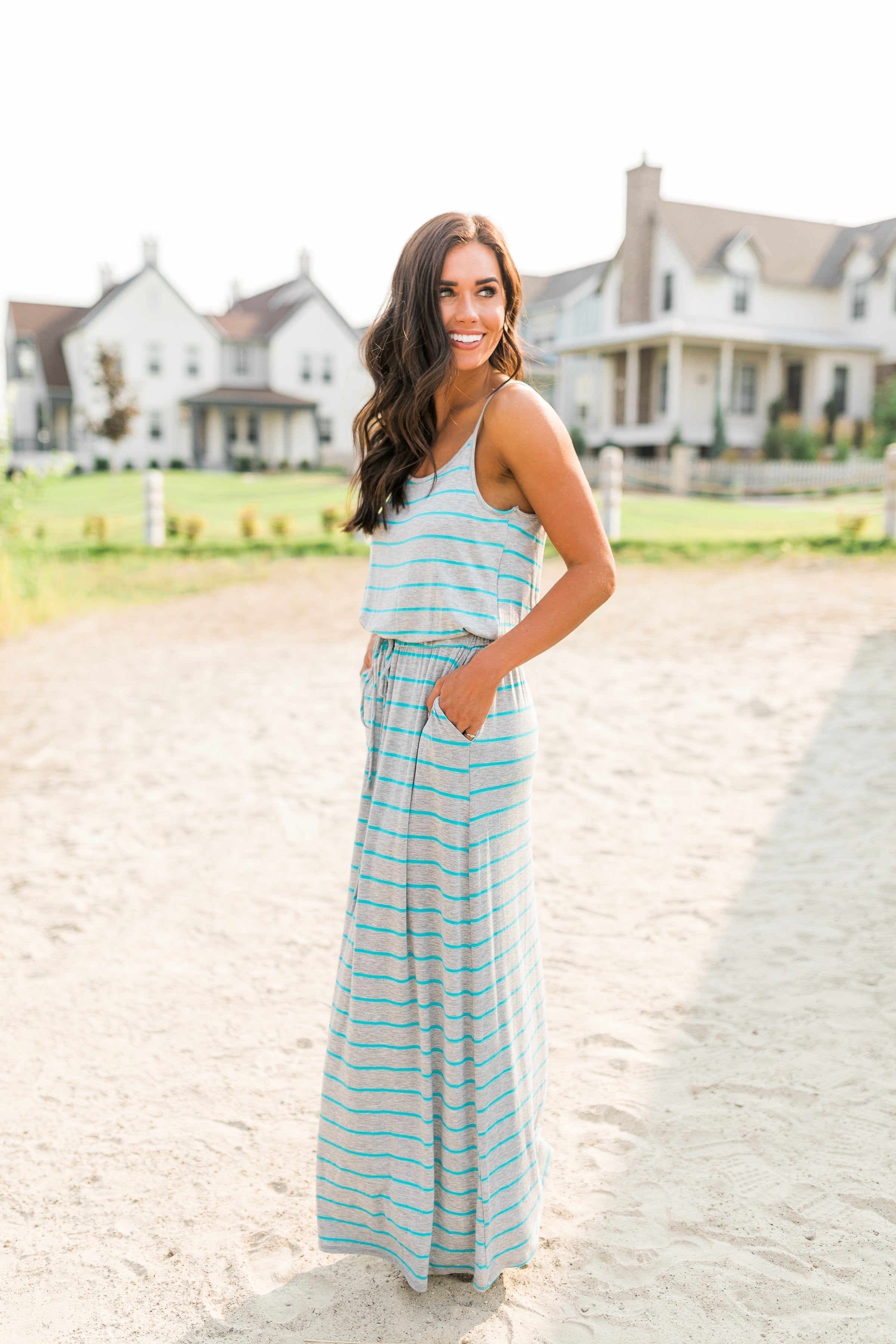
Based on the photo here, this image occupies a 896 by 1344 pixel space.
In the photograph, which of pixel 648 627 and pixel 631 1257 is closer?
pixel 631 1257

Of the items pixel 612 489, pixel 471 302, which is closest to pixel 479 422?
pixel 471 302

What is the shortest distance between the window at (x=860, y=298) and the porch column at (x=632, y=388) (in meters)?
7.00

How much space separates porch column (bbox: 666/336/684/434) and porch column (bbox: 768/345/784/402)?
2.89 meters

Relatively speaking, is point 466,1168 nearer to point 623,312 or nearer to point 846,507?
point 846,507

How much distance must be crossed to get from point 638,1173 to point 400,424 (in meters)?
2.07

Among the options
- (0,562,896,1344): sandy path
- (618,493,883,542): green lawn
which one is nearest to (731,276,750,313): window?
(618,493,883,542): green lawn

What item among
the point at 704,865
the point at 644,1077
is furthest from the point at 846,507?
the point at 644,1077

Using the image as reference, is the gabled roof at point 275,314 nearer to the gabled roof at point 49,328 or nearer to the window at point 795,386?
the gabled roof at point 49,328

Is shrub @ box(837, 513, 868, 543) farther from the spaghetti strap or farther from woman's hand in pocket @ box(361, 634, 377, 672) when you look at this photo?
the spaghetti strap

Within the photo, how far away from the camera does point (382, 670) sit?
2.37m

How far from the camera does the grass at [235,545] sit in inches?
502

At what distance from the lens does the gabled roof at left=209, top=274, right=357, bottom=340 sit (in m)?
45.1

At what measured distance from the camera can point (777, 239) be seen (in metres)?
33.9

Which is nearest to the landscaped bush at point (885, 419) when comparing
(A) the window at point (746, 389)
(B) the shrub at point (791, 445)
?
(B) the shrub at point (791, 445)
